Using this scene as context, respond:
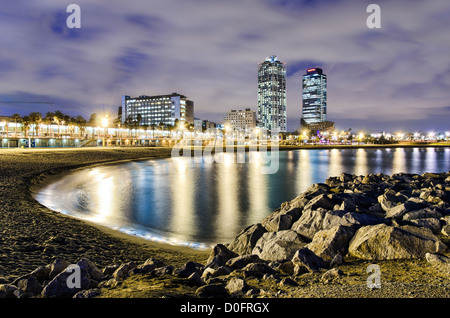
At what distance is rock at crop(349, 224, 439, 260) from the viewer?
603 cm

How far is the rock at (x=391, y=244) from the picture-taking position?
19.8 ft

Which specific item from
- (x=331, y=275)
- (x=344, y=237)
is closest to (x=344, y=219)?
(x=344, y=237)

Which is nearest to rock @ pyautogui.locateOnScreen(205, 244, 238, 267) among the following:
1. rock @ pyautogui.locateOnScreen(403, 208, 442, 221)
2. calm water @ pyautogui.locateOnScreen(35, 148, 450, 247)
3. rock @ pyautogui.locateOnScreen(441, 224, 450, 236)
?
calm water @ pyautogui.locateOnScreen(35, 148, 450, 247)

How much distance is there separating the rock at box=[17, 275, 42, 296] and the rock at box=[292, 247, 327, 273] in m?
4.56

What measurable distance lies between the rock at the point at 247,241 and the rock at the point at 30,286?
17.0ft

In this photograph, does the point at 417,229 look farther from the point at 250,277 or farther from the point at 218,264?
the point at 218,264

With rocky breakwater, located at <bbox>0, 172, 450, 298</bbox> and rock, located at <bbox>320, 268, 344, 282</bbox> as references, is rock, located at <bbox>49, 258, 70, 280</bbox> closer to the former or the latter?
rocky breakwater, located at <bbox>0, 172, 450, 298</bbox>

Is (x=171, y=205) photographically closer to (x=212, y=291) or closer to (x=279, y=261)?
(x=279, y=261)

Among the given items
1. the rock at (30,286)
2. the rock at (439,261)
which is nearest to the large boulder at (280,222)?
the rock at (439,261)
